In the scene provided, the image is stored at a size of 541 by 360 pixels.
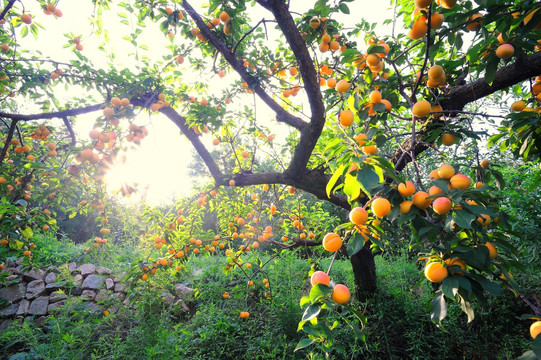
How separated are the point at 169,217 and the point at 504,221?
3.22 meters

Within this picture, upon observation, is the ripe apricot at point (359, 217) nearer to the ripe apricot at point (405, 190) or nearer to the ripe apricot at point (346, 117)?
the ripe apricot at point (405, 190)

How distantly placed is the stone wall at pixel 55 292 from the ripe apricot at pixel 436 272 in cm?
356

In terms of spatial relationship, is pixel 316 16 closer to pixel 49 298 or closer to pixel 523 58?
pixel 523 58

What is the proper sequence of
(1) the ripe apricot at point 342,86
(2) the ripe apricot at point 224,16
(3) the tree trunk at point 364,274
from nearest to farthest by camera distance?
(1) the ripe apricot at point 342,86, (2) the ripe apricot at point 224,16, (3) the tree trunk at point 364,274

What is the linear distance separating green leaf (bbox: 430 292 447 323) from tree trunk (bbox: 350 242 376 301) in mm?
2220

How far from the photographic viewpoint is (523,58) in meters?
1.70

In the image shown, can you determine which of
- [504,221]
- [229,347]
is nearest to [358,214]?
[504,221]

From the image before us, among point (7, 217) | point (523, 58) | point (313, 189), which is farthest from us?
point (313, 189)

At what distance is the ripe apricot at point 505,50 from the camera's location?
1237 millimetres

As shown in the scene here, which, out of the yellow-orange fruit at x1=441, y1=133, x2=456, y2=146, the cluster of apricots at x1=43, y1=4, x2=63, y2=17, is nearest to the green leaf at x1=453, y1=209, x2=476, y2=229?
the yellow-orange fruit at x1=441, y1=133, x2=456, y2=146

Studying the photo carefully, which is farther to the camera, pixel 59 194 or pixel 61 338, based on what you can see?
pixel 61 338

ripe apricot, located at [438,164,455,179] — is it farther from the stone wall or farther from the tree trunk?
the stone wall

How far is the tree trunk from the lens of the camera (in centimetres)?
304

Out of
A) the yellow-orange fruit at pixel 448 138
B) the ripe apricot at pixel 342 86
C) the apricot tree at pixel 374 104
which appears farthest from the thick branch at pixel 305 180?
the ripe apricot at pixel 342 86
